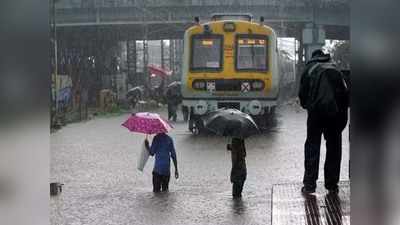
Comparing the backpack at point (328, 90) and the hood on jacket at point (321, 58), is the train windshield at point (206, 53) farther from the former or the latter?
the backpack at point (328, 90)

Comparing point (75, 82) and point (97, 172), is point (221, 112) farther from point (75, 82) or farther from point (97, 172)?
point (75, 82)

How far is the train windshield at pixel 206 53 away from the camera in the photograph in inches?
657

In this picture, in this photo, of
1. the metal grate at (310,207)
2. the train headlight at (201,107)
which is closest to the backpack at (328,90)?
the metal grate at (310,207)

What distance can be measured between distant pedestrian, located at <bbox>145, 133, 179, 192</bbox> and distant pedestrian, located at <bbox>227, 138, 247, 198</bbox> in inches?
32.8

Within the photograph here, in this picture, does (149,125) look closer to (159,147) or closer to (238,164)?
(159,147)

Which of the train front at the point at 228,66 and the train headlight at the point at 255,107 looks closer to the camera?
the train headlight at the point at 255,107

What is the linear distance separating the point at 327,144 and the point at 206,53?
10.3 m

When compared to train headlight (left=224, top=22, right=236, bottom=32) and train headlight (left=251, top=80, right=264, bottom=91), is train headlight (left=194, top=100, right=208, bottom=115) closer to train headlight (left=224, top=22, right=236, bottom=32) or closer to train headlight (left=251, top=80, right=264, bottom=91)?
train headlight (left=251, top=80, right=264, bottom=91)

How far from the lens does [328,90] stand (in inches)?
240

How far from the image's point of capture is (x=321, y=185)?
7.78 meters

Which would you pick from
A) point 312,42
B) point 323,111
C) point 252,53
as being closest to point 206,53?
point 252,53

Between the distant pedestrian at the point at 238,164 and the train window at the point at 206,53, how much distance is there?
911 cm
